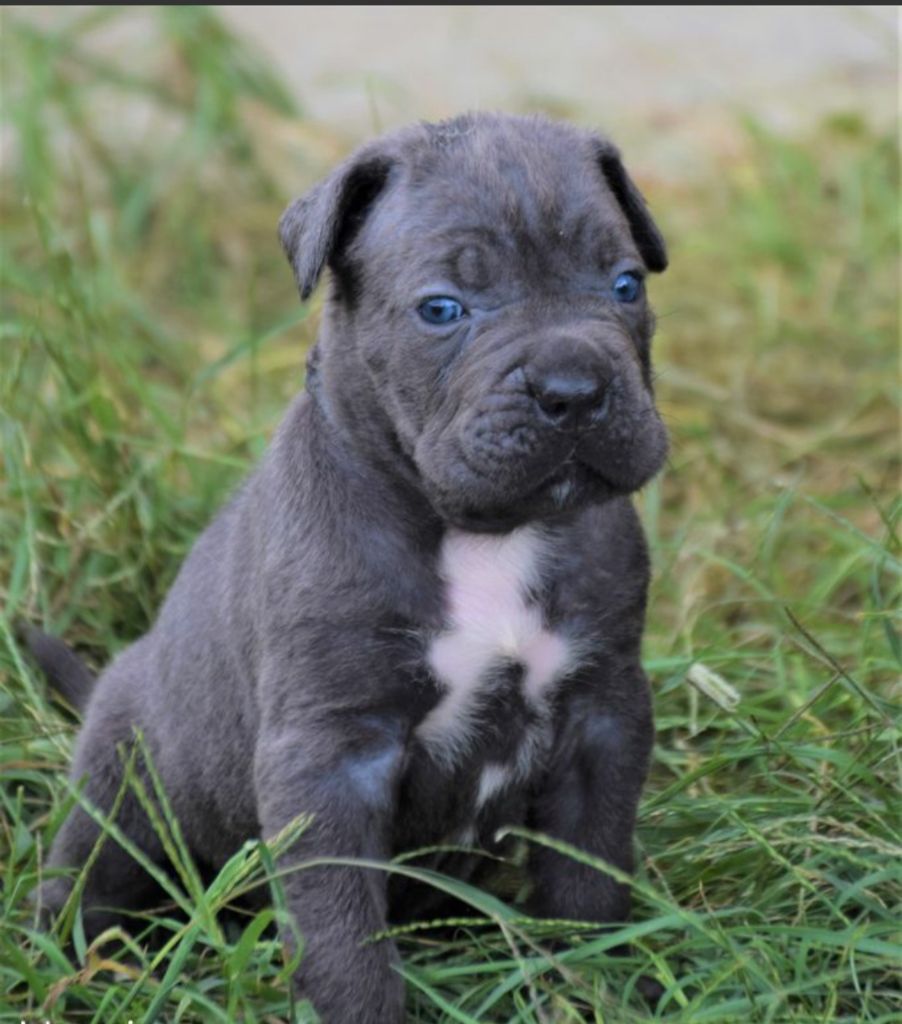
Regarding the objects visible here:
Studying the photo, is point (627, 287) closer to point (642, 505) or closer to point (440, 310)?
point (440, 310)

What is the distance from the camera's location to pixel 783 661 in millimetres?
5020

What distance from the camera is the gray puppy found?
3525 mm

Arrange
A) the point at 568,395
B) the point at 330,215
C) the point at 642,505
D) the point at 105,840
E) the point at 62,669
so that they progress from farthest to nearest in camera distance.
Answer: the point at 642,505 < the point at 62,669 < the point at 105,840 < the point at 330,215 < the point at 568,395

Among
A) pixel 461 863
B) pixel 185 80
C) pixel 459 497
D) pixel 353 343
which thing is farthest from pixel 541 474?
pixel 185 80

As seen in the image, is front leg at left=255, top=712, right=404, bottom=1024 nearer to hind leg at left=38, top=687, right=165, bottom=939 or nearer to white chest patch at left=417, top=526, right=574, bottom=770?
white chest patch at left=417, top=526, right=574, bottom=770

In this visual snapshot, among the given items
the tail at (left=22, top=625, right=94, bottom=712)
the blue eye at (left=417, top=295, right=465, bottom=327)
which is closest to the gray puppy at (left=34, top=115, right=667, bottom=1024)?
the blue eye at (left=417, top=295, right=465, bottom=327)

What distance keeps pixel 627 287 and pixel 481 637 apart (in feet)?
2.42

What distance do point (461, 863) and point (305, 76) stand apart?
6.34m

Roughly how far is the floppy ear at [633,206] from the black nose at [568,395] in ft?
2.05

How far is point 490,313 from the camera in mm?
3551

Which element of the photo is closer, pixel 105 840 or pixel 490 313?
pixel 490 313

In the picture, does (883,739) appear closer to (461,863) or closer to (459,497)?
(461,863)

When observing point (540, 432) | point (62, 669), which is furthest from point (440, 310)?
point (62, 669)

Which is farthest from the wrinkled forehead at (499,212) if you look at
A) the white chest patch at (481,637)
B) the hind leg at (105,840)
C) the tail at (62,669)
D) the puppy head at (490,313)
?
the tail at (62,669)
